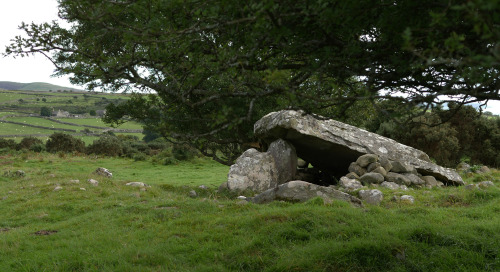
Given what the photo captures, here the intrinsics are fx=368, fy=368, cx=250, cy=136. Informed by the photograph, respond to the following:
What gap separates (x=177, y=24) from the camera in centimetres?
520

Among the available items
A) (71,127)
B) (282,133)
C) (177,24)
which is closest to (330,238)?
(177,24)

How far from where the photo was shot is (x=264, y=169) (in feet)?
47.5

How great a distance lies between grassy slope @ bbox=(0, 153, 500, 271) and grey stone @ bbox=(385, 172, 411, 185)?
1.94 metres

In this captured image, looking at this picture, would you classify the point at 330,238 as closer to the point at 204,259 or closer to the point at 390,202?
the point at 204,259

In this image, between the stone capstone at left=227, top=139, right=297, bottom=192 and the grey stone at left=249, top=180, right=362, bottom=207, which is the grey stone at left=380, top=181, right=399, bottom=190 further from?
the stone capstone at left=227, top=139, right=297, bottom=192

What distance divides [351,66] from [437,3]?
1.38 meters

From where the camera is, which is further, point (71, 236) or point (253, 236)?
point (71, 236)

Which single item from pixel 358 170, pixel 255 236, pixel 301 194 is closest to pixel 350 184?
pixel 358 170

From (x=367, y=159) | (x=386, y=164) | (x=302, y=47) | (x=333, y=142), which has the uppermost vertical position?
(x=302, y=47)

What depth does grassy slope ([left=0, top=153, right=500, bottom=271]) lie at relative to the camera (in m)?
6.32

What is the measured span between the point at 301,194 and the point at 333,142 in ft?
15.8

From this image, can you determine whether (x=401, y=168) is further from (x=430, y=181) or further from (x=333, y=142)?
(x=333, y=142)

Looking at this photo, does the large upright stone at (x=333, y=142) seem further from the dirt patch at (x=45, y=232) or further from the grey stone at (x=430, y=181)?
the dirt patch at (x=45, y=232)

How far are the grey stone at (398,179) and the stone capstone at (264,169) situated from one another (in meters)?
3.66
